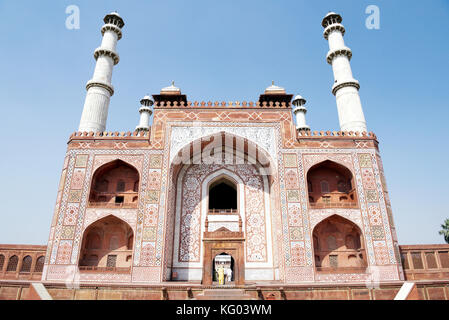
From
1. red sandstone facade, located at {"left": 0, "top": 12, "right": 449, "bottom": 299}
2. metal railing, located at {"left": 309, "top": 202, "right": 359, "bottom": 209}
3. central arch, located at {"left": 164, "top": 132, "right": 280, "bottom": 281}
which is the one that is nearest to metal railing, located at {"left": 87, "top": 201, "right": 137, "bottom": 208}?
red sandstone facade, located at {"left": 0, "top": 12, "right": 449, "bottom": 299}

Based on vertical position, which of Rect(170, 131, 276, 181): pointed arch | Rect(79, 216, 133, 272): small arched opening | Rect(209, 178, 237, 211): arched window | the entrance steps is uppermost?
Rect(170, 131, 276, 181): pointed arch

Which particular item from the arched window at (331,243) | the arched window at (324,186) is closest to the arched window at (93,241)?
the arched window at (331,243)

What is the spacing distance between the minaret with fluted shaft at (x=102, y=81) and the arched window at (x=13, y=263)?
6.03m

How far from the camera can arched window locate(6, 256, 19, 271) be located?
11.7 meters

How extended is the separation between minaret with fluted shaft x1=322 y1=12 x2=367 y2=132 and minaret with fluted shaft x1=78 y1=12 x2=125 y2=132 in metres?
11.9

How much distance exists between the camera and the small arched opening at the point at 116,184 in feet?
42.1

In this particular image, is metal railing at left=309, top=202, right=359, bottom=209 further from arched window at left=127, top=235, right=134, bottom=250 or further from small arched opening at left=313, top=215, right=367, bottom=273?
arched window at left=127, top=235, right=134, bottom=250

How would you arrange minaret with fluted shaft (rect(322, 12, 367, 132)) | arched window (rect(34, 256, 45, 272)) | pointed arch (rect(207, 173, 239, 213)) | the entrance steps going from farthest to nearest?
pointed arch (rect(207, 173, 239, 213)) < minaret with fluted shaft (rect(322, 12, 367, 132)) < arched window (rect(34, 256, 45, 272)) < the entrance steps

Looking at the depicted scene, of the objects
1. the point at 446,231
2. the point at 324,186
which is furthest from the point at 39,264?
the point at 446,231

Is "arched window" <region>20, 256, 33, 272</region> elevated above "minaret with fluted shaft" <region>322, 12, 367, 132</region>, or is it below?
below

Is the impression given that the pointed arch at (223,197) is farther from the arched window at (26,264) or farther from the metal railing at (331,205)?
the arched window at (26,264)

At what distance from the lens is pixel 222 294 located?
8.66 m

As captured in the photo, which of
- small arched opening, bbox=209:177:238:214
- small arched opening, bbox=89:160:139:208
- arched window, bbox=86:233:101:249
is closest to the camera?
arched window, bbox=86:233:101:249
